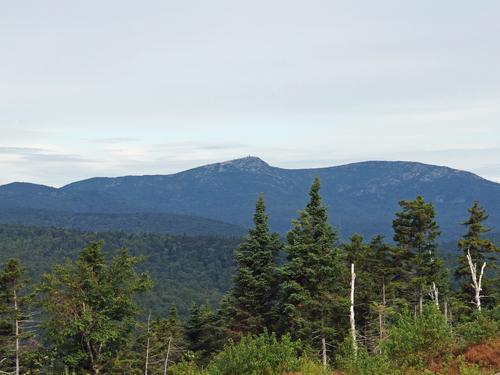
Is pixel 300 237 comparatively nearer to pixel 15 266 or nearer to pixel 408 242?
pixel 408 242

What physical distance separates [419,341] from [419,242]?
17.4 m

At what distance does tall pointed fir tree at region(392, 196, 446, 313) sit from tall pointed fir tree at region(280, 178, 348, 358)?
4.74 m

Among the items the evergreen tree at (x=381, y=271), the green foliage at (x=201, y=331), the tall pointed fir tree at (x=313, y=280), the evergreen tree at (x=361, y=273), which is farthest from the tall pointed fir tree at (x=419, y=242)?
the green foliage at (x=201, y=331)

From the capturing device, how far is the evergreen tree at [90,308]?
30.3 meters

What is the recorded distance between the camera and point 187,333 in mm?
49875

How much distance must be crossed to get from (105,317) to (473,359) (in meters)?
21.6

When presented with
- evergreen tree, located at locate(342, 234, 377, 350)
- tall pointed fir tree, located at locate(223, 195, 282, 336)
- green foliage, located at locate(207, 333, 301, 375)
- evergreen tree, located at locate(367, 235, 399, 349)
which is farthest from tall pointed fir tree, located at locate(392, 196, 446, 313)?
green foliage, located at locate(207, 333, 301, 375)

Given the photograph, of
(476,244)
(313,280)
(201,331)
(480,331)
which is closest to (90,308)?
(313,280)

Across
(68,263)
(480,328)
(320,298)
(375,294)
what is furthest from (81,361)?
(480,328)

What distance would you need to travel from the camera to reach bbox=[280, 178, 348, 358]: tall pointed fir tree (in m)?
29.0

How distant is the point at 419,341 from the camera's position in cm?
1562

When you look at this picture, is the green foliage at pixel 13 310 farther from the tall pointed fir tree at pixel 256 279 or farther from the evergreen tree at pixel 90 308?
the tall pointed fir tree at pixel 256 279

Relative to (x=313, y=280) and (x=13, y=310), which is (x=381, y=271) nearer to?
(x=313, y=280)

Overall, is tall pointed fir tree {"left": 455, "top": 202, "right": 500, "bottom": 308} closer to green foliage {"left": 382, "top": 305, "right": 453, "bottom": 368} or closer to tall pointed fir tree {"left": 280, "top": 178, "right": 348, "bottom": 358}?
tall pointed fir tree {"left": 280, "top": 178, "right": 348, "bottom": 358}
